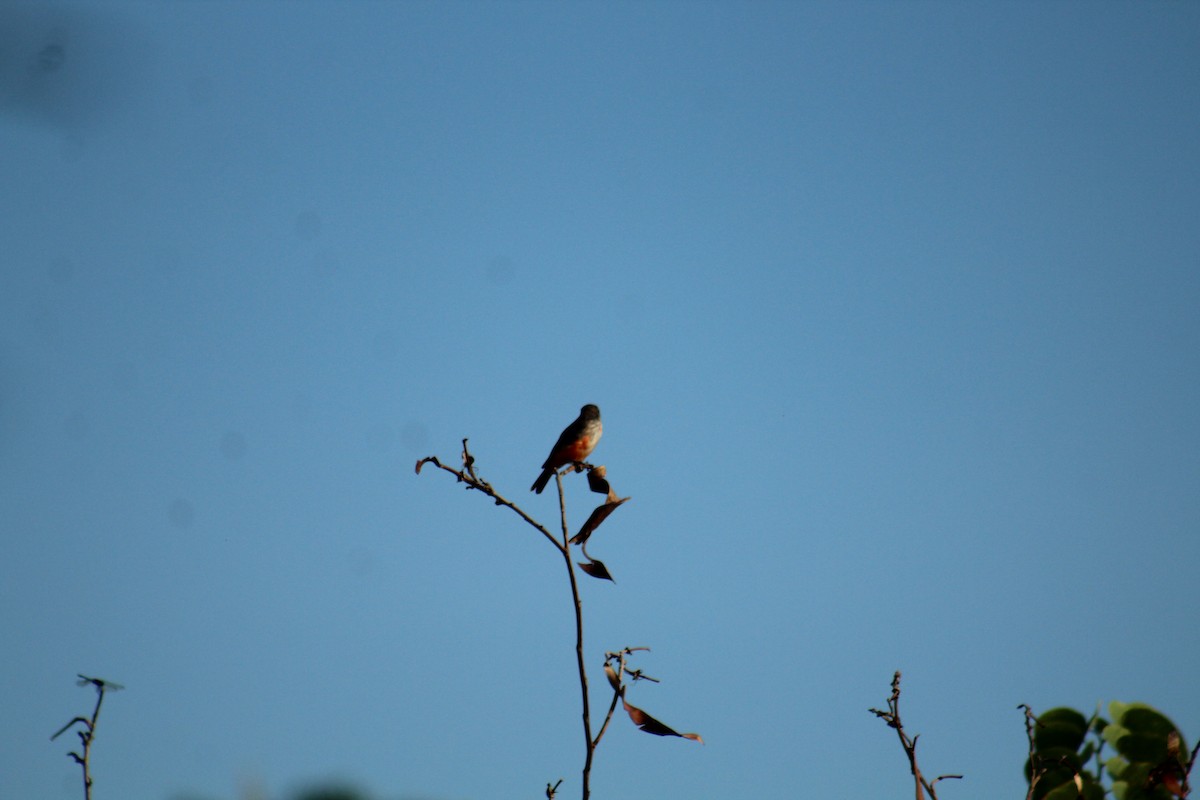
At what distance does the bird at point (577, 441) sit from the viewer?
812 cm

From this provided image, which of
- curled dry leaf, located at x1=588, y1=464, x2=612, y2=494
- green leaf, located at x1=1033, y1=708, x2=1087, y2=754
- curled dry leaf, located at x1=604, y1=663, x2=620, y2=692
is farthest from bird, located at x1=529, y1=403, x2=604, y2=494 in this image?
curled dry leaf, located at x1=604, y1=663, x2=620, y2=692

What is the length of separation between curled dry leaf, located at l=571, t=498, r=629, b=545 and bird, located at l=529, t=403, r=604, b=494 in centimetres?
523

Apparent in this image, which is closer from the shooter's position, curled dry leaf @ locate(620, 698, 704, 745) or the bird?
curled dry leaf @ locate(620, 698, 704, 745)

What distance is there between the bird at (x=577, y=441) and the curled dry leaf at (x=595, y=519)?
523 cm

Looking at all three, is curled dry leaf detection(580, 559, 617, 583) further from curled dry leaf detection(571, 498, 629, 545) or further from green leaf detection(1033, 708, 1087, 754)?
green leaf detection(1033, 708, 1087, 754)

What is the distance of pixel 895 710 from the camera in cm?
239

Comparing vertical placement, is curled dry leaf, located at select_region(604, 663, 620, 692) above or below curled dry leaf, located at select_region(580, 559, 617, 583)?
below

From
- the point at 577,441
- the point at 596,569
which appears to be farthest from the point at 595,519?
the point at 577,441

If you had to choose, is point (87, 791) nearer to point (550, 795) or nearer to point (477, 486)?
point (550, 795)

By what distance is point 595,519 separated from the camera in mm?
2559

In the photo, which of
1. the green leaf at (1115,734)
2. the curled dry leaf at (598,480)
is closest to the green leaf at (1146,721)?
the green leaf at (1115,734)

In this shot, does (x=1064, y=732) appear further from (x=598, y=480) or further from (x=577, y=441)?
(x=577, y=441)

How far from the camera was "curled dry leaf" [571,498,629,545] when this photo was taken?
251 centimetres

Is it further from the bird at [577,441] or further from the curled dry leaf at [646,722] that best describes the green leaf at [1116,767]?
the bird at [577,441]
